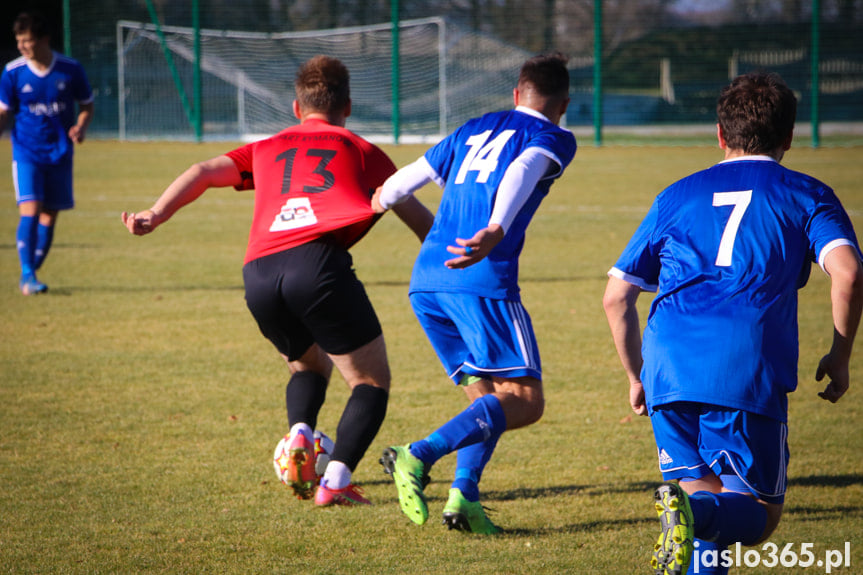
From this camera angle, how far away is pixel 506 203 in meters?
3.70

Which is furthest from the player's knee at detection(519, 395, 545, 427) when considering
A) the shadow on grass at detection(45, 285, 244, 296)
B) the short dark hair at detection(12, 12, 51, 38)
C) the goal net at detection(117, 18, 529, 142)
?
the goal net at detection(117, 18, 529, 142)

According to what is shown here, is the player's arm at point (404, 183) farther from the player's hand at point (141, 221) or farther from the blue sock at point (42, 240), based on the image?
the blue sock at point (42, 240)

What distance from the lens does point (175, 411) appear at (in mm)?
5781

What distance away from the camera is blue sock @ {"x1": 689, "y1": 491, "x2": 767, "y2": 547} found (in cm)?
271

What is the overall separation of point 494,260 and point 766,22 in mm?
28356

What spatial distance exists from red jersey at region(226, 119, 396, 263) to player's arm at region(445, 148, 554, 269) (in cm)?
68

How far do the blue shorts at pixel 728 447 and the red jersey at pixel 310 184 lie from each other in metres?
1.73

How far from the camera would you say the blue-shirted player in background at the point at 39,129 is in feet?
31.0

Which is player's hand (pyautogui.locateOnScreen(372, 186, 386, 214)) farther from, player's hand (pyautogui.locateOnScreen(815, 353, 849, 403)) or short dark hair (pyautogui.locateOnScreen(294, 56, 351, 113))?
player's hand (pyautogui.locateOnScreen(815, 353, 849, 403))

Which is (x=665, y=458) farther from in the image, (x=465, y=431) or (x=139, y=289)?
(x=139, y=289)

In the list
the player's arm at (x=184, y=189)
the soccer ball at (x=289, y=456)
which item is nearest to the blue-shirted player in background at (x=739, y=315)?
the soccer ball at (x=289, y=456)

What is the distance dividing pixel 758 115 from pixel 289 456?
2388 mm

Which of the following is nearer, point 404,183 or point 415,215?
point 404,183

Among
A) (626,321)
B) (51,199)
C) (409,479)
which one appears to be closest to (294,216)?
(409,479)
